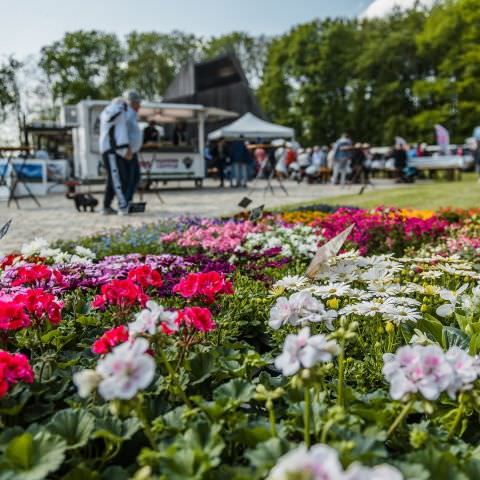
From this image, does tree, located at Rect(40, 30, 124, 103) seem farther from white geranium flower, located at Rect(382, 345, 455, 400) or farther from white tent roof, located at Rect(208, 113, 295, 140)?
white geranium flower, located at Rect(382, 345, 455, 400)

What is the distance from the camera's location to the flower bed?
134 centimetres

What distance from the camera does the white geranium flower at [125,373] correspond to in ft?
4.23

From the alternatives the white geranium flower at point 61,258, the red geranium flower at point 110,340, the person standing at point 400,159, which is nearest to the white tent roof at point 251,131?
the person standing at point 400,159

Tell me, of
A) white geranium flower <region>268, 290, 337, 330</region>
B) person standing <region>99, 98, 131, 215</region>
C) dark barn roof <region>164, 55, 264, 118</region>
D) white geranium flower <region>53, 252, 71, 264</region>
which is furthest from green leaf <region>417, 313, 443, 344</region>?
dark barn roof <region>164, 55, 264, 118</region>

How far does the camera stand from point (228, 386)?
67.9 inches

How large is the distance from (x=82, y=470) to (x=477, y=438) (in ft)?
4.27

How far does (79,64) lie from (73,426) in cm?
5438

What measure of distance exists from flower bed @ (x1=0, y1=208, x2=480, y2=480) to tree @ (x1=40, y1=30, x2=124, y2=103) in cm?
5089

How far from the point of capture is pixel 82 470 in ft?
4.78

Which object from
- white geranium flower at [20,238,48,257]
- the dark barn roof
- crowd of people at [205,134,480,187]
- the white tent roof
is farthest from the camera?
the dark barn roof

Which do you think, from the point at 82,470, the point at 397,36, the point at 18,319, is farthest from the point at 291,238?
the point at 397,36

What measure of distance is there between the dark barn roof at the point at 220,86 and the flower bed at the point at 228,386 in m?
36.0

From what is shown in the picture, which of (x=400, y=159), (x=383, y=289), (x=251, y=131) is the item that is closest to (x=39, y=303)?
(x=383, y=289)

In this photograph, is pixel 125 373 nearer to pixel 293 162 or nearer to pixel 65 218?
pixel 65 218
